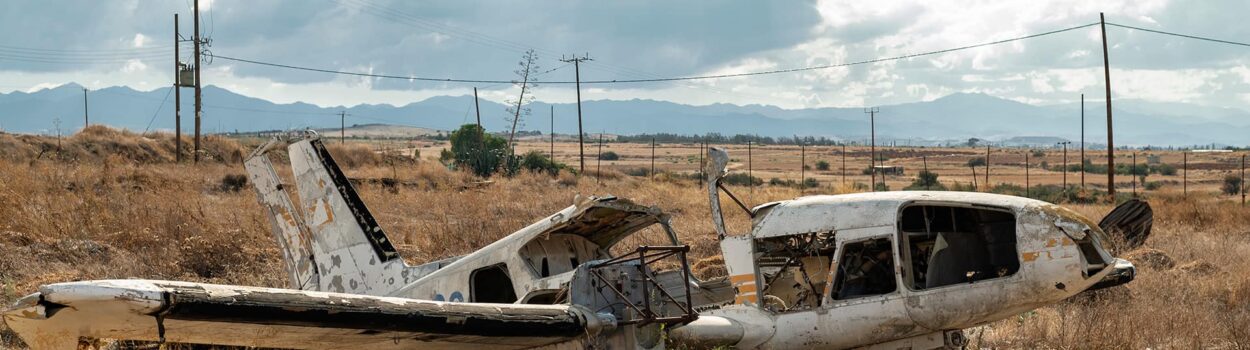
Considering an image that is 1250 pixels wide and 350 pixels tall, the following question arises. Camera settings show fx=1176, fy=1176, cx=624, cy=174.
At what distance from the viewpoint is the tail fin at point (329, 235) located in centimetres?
1254

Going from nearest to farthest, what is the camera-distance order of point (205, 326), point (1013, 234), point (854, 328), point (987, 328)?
point (205, 326) → point (854, 328) → point (1013, 234) → point (987, 328)

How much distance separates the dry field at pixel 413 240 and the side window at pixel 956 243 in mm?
2633

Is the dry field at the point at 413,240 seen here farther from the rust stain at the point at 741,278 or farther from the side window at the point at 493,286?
the side window at the point at 493,286

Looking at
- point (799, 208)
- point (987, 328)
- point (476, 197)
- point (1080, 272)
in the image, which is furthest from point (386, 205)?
point (1080, 272)

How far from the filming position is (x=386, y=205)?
2778cm

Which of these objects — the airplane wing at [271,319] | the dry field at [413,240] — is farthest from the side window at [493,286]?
the dry field at [413,240]

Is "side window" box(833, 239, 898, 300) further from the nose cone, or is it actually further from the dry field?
the dry field

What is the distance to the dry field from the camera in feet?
46.4

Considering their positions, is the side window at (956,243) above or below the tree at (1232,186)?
above

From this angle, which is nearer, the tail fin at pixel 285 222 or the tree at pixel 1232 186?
the tail fin at pixel 285 222

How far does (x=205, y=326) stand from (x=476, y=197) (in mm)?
23871

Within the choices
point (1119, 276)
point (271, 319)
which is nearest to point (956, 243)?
point (1119, 276)

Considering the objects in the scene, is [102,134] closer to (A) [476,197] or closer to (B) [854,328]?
(A) [476,197]

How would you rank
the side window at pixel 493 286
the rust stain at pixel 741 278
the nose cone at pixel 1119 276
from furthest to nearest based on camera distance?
the side window at pixel 493 286 < the rust stain at pixel 741 278 < the nose cone at pixel 1119 276
